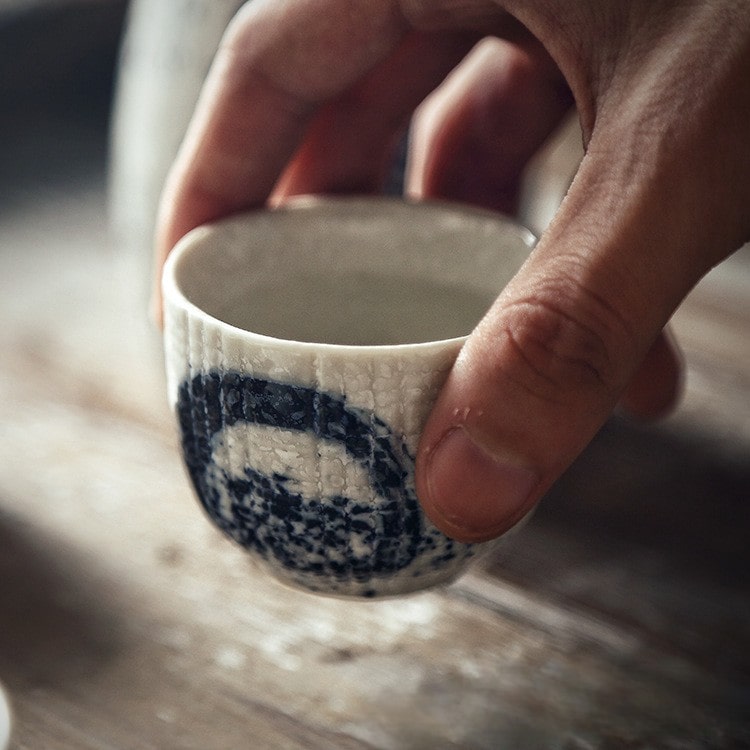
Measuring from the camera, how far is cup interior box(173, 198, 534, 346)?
1.59ft

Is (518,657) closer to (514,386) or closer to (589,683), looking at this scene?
(589,683)

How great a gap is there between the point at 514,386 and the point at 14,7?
3.14 ft

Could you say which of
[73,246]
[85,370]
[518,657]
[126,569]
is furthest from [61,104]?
[518,657]

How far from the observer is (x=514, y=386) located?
347mm

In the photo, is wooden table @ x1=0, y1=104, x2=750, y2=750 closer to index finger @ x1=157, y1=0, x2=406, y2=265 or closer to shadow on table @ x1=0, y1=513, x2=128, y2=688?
A: shadow on table @ x1=0, y1=513, x2=128, y2=688

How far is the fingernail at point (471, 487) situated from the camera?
0.35m

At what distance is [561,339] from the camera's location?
345 mm

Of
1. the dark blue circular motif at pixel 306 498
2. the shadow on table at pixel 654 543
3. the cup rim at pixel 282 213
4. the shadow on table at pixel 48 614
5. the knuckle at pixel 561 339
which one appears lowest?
the shadow on table at pixel 654 543

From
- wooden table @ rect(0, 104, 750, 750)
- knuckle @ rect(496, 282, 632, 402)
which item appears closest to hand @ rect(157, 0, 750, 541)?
knuckle @ rect(496, 282, 632, 402)

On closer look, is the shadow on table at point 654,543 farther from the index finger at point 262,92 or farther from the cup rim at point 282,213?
the index finger at point 262,92

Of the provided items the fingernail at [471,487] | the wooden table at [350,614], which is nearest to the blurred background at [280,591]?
the wooden table at [350,614]

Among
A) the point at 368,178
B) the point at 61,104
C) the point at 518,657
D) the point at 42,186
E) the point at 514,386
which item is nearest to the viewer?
the point at 514,386

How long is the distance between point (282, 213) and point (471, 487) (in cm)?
20

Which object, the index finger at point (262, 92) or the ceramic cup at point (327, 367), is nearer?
the ceramic cup at point (327, 367)
